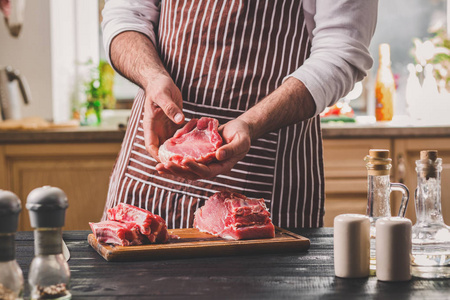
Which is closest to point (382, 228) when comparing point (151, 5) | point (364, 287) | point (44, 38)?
point (364, 287)

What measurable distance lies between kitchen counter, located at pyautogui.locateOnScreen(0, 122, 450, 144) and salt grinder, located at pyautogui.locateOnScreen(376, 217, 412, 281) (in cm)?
177

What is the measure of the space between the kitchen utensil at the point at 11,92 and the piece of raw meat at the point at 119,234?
196cm

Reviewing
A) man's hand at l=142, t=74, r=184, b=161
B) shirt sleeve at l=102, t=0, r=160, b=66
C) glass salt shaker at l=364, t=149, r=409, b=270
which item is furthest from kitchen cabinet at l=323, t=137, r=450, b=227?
glass salt shaker at l=364, t=149, r=409, b=270

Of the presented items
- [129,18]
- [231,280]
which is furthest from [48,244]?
[129,18]

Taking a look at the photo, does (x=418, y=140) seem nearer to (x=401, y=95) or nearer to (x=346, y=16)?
(x=401, y=95)

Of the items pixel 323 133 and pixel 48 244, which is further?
pixel 323 133

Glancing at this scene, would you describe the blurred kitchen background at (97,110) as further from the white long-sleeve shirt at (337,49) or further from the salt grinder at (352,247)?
the salt grinder at (352,247)

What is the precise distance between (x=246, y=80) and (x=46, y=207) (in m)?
0.86

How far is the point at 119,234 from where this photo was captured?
1.16 meters

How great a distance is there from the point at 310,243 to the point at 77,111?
2392mm

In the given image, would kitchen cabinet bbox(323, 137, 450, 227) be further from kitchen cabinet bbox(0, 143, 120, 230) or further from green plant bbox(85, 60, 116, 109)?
green plant bbox(85, 60, 116, 109)

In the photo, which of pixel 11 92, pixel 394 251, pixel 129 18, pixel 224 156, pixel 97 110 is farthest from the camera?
pixel 97 110

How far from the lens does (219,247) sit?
1.16m

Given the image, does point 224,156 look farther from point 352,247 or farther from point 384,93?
point 384,93
